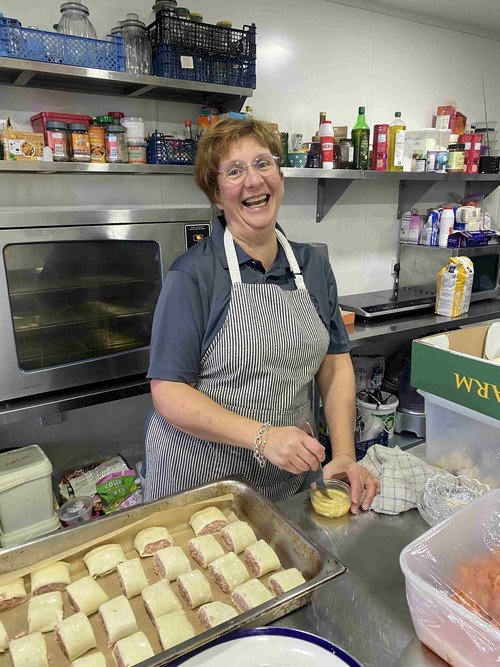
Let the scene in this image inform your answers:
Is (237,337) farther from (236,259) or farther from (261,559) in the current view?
(261,559)

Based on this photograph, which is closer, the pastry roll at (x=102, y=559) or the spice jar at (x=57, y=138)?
the pastry roll at (x=102, y=559)

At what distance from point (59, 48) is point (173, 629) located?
183 cm

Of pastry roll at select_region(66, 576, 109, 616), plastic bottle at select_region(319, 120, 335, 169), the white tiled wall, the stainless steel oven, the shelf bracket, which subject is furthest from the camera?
the shelf bracket

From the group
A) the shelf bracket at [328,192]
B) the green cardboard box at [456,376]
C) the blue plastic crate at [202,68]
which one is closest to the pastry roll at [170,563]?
the green cardboard box at [456,376]

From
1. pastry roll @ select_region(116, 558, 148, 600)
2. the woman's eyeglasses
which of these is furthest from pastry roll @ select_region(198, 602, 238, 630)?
the woman's eyeglasses

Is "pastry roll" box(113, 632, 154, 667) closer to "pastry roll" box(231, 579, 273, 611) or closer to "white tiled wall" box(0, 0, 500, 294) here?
"pastry roll" box(231, 579, 273, 611)

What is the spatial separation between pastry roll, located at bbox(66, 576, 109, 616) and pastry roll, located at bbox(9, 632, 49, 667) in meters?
0.08

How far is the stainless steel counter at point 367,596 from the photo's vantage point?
0.75m

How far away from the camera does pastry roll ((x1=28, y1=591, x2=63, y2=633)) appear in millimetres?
831

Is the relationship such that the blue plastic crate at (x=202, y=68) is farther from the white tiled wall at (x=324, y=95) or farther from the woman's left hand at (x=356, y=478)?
the woman's left hand at (x=356, y=478)

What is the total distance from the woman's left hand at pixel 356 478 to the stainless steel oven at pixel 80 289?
1.06m

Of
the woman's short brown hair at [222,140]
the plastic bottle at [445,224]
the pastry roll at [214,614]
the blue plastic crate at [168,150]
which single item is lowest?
the pastry roll at [214,614]

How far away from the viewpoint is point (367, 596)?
854 millimetres

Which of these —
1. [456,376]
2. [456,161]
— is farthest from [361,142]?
[456,376]
